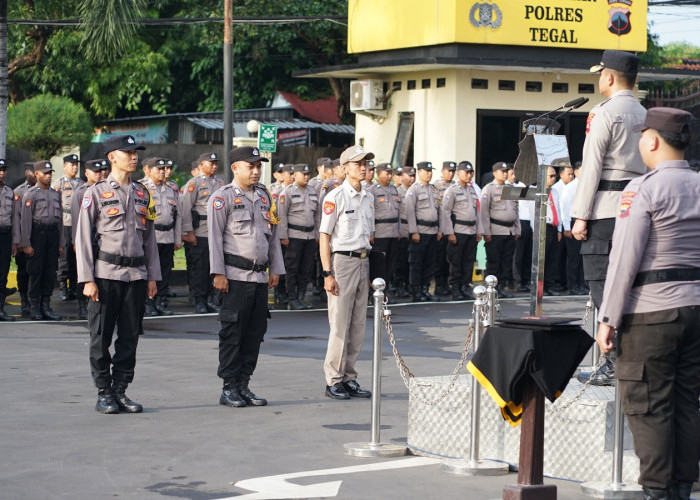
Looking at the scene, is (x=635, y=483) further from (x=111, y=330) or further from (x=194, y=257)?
(x=194, y=257)

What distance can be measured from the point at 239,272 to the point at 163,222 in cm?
756

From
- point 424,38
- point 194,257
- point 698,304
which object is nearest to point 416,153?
point 424,38

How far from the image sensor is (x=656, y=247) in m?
6.50

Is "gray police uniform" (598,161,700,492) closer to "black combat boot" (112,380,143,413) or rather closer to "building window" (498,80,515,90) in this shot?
"black combat boot" (112,380,143,413)

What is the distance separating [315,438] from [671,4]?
23.0m

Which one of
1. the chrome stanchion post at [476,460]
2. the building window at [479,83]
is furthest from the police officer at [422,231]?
the chrome stanchion post at [476,460]

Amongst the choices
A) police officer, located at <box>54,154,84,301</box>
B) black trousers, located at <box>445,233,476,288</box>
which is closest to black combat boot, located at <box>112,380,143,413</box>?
police officer, located at <box>54,154,84,301</box>

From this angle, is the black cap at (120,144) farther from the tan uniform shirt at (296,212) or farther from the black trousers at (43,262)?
the tan uniform shirt at (296,212)

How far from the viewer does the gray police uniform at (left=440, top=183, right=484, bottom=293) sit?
67.3 feet

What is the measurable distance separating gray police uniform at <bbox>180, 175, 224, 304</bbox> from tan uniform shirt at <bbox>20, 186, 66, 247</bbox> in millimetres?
1836

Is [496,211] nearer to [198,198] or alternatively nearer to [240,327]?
[198,198]

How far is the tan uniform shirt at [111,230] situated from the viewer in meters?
9.84

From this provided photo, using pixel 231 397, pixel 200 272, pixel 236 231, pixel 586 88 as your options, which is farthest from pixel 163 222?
pixel 586 88

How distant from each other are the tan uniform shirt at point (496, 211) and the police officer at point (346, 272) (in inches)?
403
